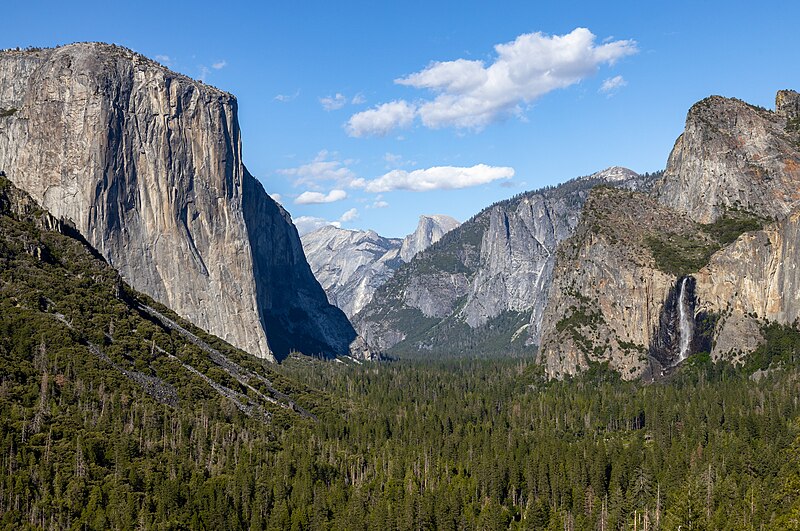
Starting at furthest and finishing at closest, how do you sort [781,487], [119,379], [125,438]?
[119,379] < [125,438] < [781,487]

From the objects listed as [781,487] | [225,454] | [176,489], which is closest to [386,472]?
[225,454]

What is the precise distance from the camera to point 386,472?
150125 millimetres

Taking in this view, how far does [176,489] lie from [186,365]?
58903 mm

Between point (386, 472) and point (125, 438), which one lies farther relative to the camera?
point (386, 472)

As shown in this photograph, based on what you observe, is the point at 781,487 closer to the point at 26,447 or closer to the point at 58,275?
the point at 26,447

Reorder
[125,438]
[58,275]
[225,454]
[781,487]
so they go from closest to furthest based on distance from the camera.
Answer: [781,487] < [125,438] < [225,454] < [58,275]

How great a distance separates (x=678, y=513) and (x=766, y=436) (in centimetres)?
5014

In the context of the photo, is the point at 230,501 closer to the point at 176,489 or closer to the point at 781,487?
the point at 176,489

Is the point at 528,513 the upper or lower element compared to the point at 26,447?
lower

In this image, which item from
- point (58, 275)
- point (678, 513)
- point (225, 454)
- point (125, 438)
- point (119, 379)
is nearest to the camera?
point (678, 513)

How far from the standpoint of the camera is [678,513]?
11250cm

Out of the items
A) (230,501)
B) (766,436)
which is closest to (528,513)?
(230,501)

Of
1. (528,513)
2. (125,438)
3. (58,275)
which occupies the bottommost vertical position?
(528,513)

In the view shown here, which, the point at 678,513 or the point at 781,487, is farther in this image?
the point at 781,487
